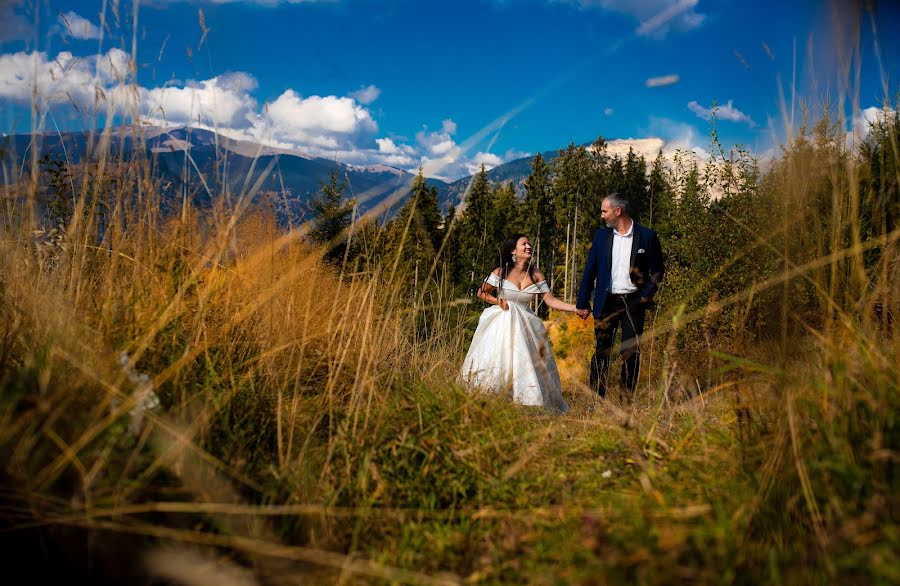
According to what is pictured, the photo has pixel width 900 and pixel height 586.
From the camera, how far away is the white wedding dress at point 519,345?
5066 mm

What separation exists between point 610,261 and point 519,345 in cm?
126

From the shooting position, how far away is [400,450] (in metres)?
1.87

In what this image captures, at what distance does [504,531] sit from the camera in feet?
5.15

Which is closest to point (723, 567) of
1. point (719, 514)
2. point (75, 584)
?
point (719, 514)

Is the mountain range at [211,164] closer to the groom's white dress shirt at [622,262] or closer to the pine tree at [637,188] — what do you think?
the groom's white dress shirt at [622,262]

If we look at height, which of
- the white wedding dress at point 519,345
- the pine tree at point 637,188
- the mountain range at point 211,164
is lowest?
the white wedding dress at point 519,345

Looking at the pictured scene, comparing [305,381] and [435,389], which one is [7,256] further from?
[435,389]

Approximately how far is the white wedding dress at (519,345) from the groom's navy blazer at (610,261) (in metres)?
0.59

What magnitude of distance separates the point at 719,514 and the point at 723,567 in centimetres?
13

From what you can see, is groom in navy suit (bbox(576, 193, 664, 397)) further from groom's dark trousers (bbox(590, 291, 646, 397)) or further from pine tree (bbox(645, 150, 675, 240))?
pine tree (bbox(645, 150, 675, 240))

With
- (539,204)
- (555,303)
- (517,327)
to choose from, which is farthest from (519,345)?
(539,204)

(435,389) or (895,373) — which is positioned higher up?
(895,373)

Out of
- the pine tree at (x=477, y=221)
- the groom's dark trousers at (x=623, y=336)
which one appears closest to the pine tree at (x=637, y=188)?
the pine tree at (x=477, y=221)

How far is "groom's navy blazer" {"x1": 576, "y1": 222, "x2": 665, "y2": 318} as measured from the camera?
5.28 meters
